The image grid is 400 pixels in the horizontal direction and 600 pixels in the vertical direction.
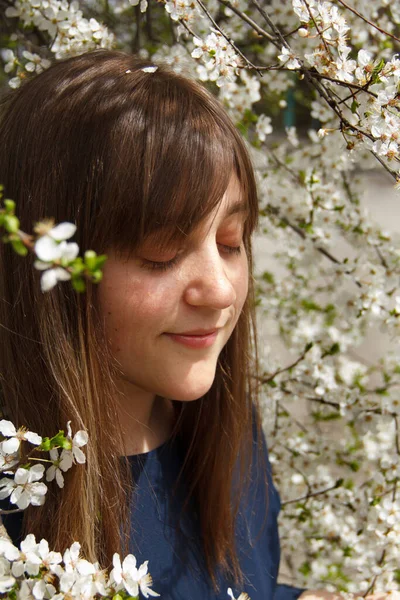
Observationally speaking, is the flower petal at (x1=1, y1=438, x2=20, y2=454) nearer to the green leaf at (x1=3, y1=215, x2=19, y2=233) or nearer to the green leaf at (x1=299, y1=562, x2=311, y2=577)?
the green leaf at (x1=3, y1=215, x2=19, y2=233)

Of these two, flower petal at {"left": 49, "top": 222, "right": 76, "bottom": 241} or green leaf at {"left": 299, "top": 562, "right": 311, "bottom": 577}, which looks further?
green leaf at {"left": 299, "top": 562, "right": 311, "bottom": 577}

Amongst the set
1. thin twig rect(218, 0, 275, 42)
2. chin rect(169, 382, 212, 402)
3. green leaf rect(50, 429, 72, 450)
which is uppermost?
thin twig rect(218, 0, 275, 42)

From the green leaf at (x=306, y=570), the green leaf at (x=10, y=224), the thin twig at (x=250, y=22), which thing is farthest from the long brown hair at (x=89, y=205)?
the green leaf at (x=306, y=570)

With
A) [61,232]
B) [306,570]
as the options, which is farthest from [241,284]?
[306,570]

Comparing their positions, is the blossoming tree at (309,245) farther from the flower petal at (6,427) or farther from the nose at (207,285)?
the flower petal at (6,427)

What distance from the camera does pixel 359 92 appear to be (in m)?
1.07

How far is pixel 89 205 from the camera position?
958 mm

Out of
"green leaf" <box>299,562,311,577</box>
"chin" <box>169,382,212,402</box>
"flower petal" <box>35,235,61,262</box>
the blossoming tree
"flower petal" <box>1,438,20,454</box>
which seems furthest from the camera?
"green leaf" <box>299,562,311,577</box>

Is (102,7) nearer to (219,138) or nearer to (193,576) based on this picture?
(219,138)

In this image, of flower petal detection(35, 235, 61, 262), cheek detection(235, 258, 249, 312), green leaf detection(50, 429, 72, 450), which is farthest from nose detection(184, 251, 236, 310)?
flower petal detection(35, 235, 61, 262)

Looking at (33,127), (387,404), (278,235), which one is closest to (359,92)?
(33,127)

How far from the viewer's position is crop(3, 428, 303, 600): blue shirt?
3.69 feet

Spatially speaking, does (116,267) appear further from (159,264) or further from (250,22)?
(250,22)

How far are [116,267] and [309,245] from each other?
1.18 m
